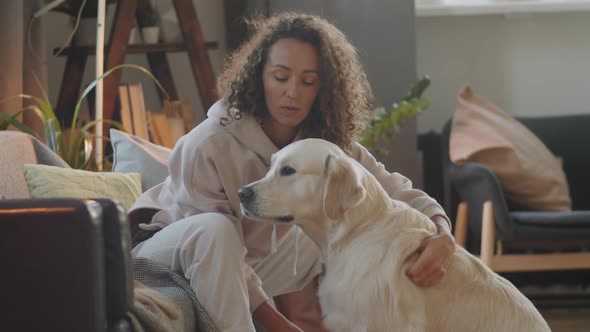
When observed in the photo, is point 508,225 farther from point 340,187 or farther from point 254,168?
point 340,187

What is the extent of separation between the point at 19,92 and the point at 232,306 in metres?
1.65

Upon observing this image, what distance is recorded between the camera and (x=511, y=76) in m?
4.79

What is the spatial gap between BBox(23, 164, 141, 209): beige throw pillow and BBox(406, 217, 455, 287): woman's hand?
2.75ft

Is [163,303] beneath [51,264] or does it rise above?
beneath

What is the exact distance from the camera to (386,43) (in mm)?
4191

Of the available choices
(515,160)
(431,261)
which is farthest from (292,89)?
(515,160)

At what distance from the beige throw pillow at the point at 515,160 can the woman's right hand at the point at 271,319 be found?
2.07 meters

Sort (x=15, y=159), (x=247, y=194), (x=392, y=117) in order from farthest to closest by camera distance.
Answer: (x=392, y=117) < (x=15, y=159) < (x=247, y=194)

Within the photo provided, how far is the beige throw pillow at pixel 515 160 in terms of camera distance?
400cm

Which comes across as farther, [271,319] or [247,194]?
[271,319]

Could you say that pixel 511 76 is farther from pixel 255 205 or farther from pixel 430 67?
pixel 255 205

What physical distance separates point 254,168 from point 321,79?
0.92 ft

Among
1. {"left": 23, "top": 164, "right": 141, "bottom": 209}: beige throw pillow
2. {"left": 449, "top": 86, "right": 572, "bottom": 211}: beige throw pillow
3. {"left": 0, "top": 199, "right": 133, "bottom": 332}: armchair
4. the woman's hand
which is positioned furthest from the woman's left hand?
{"left": 449, "top": 86, "right": 572, "bottom": 211}: beige throw pillow

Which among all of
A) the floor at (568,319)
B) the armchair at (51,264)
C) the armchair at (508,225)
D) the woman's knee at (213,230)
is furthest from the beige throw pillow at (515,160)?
the armchair at (51,264)
